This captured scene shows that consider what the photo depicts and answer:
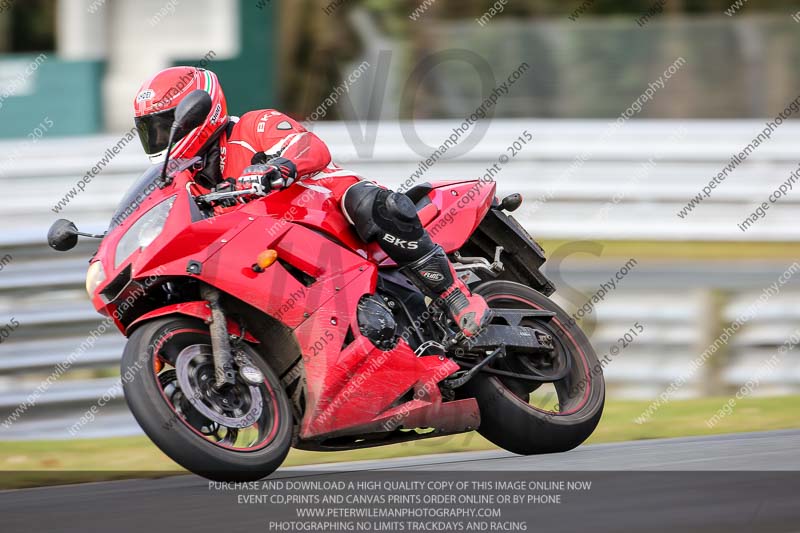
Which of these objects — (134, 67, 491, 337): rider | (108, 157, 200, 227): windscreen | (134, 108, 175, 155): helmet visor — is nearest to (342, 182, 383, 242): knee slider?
(134, 67, 491, 337): rider

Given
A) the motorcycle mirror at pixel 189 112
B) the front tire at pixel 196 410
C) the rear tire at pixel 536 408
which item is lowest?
the rear tire at pixel 536 408

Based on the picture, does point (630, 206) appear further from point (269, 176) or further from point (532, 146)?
point (269, 176)

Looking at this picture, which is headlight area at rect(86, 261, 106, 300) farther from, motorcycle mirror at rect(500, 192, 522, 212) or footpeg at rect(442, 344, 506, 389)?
motorcycle mirror at rect(500, 192, 522, 212)

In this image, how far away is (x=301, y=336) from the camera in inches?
222

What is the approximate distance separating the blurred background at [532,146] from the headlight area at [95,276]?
2.80 metres

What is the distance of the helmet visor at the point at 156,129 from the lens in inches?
226

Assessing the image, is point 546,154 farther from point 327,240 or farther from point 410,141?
point 327,240

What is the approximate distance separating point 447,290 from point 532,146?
27.7 ft

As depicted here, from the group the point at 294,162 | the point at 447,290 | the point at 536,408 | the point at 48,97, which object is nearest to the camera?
the point at 294,162

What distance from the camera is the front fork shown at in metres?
5.23

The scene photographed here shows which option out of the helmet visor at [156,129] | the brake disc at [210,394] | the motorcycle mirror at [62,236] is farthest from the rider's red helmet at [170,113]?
the brake disc at [210,394]

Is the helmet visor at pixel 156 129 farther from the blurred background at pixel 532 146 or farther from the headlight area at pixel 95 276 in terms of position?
the blurred background at pixel 532 146

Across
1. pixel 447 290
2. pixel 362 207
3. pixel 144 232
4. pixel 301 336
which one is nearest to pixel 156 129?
pixel 144 232

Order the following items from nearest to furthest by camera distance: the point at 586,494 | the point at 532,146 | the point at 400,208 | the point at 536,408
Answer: the point at 586,494
the point at 400,208
the point at 536,408
the point at 532,146
